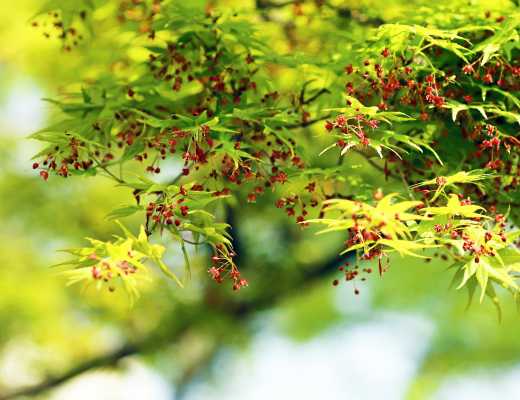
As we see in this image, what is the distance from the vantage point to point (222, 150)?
5.78 ft

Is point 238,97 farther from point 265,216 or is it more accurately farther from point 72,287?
point 72,287

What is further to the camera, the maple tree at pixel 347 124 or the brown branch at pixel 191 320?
the brown branch at pixel 191 320

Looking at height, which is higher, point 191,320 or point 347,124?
point 347,124

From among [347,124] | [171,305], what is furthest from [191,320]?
[347,124]

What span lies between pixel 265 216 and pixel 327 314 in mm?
3310

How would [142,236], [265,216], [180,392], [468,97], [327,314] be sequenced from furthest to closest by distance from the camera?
[327,314] < [180,392] < [265,216] < [468,97] < [142,236]

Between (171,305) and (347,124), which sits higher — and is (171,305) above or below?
below

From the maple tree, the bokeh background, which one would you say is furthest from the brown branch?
the maple tree

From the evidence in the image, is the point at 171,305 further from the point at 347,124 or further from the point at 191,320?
the point at 347,124

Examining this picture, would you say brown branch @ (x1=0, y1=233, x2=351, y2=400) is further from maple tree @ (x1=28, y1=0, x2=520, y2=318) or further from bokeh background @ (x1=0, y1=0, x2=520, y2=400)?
maple tree @ (x1=28, y1=0, x2=520, y2=318)

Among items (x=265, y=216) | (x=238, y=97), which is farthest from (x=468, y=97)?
(x=265, y=216)

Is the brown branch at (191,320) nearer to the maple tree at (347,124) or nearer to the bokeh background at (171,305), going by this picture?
the bokeh background at (171,305)

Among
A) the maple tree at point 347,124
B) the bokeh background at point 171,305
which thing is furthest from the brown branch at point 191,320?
the maple tree at point 347,124

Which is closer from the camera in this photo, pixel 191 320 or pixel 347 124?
pixel 347 124
